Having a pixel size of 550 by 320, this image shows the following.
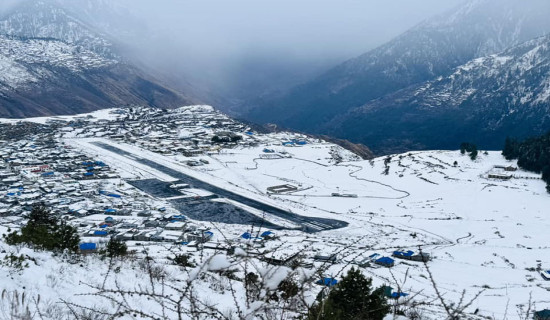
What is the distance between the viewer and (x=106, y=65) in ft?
554

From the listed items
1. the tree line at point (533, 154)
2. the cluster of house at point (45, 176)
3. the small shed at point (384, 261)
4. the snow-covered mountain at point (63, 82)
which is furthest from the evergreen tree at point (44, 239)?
the snow-covered mountain at point (63, 82)

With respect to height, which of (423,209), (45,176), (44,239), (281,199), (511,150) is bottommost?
(45,176)

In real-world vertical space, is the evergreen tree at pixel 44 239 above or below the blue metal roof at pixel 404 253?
below

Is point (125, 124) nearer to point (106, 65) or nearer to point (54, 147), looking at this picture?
point (54, 147)

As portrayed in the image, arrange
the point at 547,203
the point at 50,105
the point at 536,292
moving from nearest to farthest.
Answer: the point at 536,292
the point at 547,203
the point at 50,105

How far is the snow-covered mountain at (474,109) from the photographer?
128 m

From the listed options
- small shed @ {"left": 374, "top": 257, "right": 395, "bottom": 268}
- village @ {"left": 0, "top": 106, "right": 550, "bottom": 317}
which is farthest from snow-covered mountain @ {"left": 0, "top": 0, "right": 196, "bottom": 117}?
small shed @ {"left": 374, "top": 257, "right": 395, "bottom": 268}

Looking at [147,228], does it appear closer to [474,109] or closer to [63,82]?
[63,82]

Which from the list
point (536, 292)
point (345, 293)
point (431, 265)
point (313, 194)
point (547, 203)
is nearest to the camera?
point (345, 293)

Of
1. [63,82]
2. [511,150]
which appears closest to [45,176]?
[511,150]

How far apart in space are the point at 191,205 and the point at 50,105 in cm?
10412

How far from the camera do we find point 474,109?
144 m

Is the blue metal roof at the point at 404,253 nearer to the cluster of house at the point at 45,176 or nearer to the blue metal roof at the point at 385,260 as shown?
the blue metal roof at the point at 385,260

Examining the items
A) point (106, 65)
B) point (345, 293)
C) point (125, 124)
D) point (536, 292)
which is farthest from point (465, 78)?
point (345, 293)
